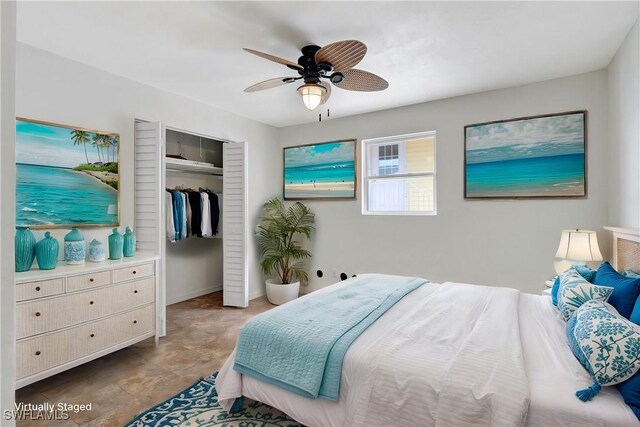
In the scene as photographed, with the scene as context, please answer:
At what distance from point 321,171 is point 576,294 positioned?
3389mm

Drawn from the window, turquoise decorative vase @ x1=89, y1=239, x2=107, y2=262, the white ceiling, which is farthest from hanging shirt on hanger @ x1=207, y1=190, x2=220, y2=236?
the window

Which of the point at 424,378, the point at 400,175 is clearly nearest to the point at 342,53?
the point at 424,378

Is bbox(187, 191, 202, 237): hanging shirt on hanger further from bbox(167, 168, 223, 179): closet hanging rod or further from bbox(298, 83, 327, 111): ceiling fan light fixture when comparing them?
bbox(298, 83, 327, 111): ceiling fan light fixture

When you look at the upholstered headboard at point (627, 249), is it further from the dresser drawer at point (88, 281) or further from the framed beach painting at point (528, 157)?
the dresser drawer at point (88, 281)

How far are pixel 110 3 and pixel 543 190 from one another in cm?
394

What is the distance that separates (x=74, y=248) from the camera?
2.48 meters

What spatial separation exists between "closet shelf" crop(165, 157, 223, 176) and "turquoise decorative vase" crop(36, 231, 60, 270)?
5.21ft

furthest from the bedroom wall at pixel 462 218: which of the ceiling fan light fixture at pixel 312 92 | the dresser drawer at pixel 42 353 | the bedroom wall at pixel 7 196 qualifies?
the bedroom wall at pixel 7 196

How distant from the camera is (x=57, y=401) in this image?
6.95 feet

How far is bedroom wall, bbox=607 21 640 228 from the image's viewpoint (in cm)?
219

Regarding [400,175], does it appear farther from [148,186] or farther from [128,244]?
[128,244]

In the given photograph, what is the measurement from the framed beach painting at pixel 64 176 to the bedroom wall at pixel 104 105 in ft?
0.28

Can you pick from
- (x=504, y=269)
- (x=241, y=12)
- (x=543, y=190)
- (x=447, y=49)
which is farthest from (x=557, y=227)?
(x=241, y=12)

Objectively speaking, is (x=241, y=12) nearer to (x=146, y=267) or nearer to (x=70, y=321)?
(x=146, y=267)
